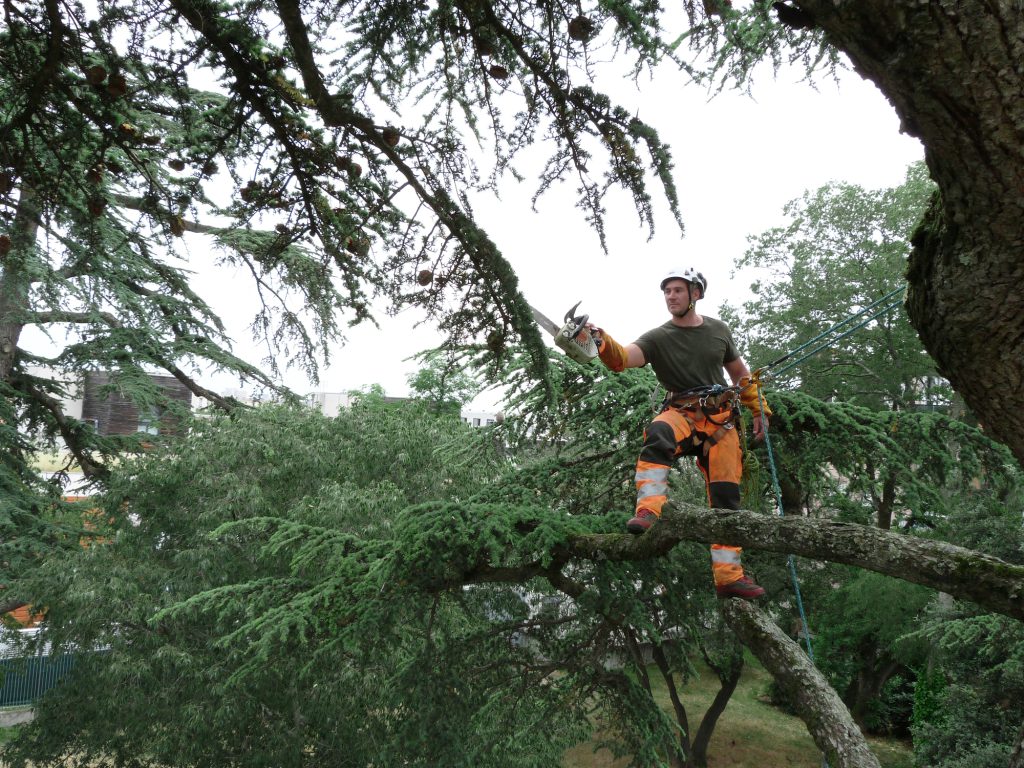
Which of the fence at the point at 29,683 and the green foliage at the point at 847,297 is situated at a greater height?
the green foliage at the point at 847,297

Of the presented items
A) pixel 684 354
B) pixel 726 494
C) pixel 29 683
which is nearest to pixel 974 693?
pixel 726 494

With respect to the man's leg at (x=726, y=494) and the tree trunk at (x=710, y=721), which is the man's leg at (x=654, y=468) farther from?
the tree trunk at (x=710, y=721)

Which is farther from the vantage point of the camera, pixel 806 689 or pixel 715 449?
Answer: pixel 715 449

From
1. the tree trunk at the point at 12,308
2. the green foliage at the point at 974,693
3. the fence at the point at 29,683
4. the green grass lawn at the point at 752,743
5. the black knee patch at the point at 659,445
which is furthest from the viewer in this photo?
the fence at the point at 29,683

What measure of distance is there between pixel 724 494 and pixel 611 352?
1.28 m

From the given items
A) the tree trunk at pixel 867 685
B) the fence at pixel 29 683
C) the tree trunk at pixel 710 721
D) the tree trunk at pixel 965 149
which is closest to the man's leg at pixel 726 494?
the tree trunk at pixel 965 149

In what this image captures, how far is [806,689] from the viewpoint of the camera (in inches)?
154

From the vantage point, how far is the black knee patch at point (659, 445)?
3.98 metres

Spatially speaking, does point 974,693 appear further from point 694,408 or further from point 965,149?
point 965,149

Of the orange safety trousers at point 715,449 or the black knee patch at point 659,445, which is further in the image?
the orange safety trousers at point 715,449

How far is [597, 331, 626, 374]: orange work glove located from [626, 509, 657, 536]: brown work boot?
2.58 ft

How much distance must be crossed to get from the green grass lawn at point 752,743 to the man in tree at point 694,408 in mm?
11450

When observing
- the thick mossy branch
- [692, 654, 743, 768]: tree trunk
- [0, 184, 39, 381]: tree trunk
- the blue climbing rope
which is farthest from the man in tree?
[692, 654, 743, 768]: tree trunk

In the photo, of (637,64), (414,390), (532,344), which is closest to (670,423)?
(532,344)
